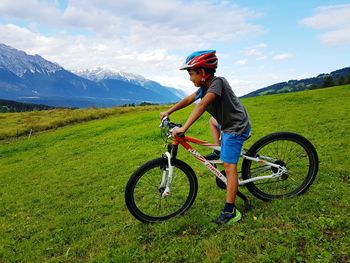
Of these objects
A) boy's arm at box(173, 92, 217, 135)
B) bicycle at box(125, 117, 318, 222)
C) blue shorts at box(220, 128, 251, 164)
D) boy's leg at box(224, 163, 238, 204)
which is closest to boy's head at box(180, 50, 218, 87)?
boy's arm at box(173, 92, 217, 135)

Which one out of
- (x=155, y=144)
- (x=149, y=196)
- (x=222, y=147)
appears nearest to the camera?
(x=222, y=147)

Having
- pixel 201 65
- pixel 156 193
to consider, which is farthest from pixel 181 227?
pixel 201 65

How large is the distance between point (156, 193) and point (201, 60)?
117 inches

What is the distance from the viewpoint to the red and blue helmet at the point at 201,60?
604 centimetres

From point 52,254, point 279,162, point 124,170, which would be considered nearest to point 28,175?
point 124,170

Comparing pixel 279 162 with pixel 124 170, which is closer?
pixel 279 162

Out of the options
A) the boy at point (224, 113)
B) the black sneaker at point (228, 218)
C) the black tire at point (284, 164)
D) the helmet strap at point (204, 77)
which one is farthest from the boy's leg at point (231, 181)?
the helmet strap at point (204, 77)

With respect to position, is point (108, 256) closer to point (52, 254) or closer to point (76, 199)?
point (52, 254)

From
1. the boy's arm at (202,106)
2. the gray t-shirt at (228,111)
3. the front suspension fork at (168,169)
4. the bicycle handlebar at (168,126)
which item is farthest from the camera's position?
the front suspension fork at (168,169)

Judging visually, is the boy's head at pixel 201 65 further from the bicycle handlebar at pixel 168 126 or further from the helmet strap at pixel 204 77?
the bicycle handlebar at pixel 168 126

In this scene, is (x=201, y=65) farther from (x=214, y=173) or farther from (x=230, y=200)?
(x=230, y=200)

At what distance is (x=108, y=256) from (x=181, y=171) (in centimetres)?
229

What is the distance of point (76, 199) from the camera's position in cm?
1076

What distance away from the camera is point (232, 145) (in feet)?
20.4
